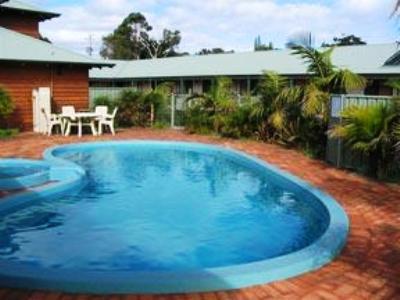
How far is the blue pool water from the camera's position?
21.2 feet

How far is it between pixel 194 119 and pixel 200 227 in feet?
34.8

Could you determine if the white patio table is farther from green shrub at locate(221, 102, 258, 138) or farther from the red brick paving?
the red brick paving

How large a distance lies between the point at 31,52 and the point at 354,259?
15.3m

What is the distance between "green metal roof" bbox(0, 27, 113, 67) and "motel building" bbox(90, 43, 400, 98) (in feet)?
8.93

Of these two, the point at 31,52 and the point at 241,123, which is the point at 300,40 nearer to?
the point at 241,123

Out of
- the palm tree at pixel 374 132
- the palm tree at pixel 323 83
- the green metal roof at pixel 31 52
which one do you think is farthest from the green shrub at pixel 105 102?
the palm tree at pixel 374 132

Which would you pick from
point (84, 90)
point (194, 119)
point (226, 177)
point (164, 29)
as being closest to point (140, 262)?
point (226, 177)

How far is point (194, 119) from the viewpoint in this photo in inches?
717

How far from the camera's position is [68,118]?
16.9 m

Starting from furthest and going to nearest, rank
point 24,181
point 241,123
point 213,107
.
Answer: point 213,107
point 241,123
point 24,181

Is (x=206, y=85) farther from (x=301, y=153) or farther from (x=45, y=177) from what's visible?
(x=45, y=177)

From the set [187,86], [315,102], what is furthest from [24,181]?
[187,86]

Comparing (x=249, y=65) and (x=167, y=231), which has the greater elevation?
(x=249, y=65)

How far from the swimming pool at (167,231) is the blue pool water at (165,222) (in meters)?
0.02
